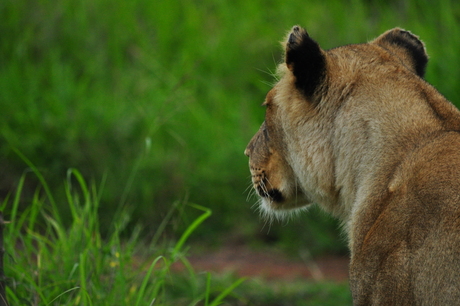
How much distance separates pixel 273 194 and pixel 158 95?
4.10m

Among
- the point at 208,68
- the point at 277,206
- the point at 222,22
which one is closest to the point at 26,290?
the point at 277,206

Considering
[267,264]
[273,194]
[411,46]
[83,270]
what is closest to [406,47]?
[411,46]

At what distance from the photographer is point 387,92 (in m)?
3.02

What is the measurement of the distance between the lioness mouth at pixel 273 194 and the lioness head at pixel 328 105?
0.33 ft

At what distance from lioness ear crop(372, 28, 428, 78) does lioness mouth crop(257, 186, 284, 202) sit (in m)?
0.89

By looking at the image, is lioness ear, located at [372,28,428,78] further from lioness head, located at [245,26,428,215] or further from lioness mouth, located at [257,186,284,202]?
lioness mouth, located at [257,186,284,202]

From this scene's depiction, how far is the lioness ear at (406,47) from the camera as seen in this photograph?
344 centimetres

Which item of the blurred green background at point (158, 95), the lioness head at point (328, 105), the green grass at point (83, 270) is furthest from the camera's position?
the blurred green background at point (158, 95)

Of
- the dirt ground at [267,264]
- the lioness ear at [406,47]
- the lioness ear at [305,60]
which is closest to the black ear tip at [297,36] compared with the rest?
the lioness ear at [305,60]

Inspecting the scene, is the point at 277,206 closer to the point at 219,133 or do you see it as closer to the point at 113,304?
the point at 113,304

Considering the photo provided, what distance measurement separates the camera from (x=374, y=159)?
9.61 ft

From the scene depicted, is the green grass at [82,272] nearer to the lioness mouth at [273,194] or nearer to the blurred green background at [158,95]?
the lioness mouth at [273,194]

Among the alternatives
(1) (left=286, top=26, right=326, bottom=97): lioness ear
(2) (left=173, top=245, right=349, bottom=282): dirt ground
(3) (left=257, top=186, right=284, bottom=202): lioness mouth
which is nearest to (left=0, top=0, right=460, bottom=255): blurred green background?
(2) (left=173, top=245, right=349, bottom=282): dirt ground

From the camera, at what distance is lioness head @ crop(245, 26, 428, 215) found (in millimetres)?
3049
